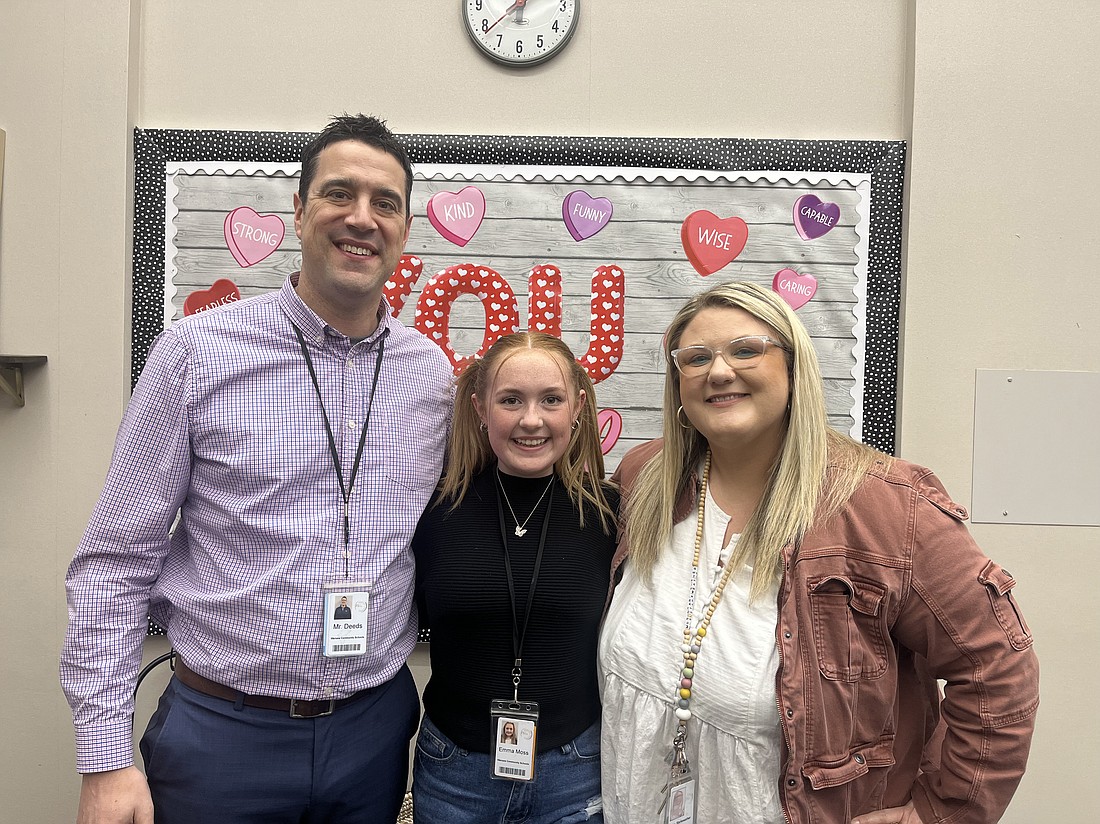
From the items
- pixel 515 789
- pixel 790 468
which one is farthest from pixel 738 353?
pixel 515 789

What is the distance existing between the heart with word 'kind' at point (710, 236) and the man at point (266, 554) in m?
1.16

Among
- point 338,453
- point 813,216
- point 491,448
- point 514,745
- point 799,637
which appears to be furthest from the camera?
point 813,216

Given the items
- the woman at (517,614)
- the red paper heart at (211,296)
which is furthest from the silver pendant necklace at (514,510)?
the red paper heart at (211,296)

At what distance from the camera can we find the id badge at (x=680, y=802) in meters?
1.28

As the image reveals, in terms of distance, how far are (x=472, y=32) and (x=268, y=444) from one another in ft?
5.65

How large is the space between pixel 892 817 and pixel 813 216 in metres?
1.79

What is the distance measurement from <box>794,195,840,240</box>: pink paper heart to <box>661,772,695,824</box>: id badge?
1.78 m

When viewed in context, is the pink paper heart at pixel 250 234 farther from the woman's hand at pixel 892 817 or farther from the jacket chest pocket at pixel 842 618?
the woman's hand at pixel 892 817

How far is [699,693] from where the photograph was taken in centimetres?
126

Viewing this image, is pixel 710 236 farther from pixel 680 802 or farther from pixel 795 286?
pixel 680 802

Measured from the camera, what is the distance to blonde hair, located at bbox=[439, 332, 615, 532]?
5.02ft

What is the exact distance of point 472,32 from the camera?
2.39 meters

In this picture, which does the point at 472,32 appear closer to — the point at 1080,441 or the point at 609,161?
the point at 609,161

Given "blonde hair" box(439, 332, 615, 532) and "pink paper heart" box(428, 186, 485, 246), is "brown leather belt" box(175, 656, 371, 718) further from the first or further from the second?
"pink paper heart" box(428, 186, 485, 246)
